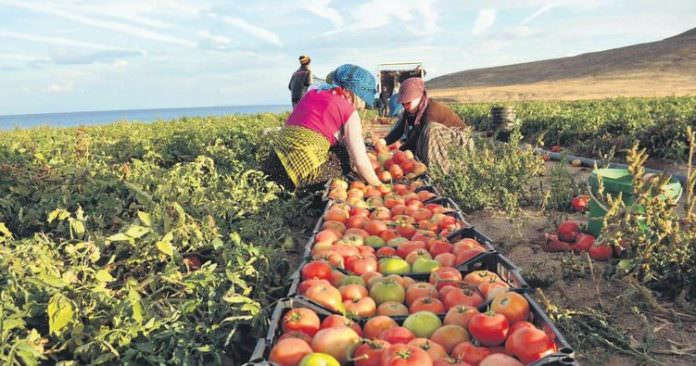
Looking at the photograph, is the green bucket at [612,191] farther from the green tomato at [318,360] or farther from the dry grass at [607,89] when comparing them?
the dry grass at [607,89]

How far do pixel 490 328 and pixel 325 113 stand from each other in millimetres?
3135

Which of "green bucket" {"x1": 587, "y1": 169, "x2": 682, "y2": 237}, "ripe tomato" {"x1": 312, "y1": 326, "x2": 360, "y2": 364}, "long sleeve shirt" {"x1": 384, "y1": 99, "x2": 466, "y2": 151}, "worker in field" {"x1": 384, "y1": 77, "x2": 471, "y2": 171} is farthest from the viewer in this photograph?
"long sleeve shirt" {"x1": 384, "y1": 99, "x2": 466, "y2": 151}

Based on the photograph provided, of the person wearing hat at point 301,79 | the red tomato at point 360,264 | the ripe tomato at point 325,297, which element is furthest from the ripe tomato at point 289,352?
the person wearing hat at point 301,79

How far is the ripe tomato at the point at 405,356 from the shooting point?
5.96 feet

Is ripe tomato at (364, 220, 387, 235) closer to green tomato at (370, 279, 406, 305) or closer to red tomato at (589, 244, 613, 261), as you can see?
green tomato at (370, 279, 406, 305)

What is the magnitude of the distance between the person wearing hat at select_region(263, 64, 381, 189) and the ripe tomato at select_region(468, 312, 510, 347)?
283cm

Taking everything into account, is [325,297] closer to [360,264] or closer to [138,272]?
[360,264]

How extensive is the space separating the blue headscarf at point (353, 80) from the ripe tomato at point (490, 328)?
3157mm

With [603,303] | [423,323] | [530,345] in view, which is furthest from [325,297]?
[603,303]

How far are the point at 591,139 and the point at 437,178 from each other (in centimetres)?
534

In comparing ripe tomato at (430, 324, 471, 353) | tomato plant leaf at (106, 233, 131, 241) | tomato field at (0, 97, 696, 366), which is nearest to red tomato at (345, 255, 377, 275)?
tomato field at (0, 97, 696, 366)

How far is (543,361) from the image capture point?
1.79 m

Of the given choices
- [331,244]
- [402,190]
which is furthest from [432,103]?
[331,244]

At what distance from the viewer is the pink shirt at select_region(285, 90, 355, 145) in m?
4.86
